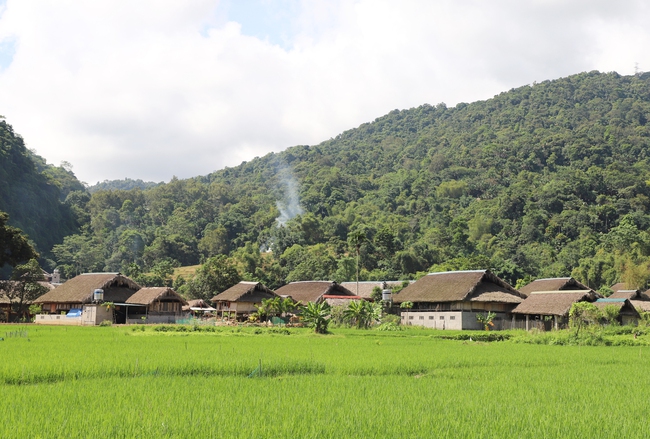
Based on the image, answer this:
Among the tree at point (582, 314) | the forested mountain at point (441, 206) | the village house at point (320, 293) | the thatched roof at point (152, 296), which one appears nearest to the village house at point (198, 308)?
the thatched roof at point (152, 296)

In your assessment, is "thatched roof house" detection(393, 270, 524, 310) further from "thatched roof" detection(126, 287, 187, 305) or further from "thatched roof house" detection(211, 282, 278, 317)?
"thatched roof" detection(126, 287, 187, 305)

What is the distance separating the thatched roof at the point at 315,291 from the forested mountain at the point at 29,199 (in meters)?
39.7

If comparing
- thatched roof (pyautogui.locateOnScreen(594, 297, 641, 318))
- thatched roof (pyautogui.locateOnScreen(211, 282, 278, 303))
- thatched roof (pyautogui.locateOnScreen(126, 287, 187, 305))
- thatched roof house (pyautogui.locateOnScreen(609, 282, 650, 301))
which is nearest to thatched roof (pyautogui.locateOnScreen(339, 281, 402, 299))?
thatched roof (pyautogui.locateOnScreen(211, 282, 278, 303))

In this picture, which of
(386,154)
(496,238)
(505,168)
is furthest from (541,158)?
(386,154)

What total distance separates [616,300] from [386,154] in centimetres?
8327

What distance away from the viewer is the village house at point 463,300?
115 feet

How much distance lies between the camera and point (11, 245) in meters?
33.2

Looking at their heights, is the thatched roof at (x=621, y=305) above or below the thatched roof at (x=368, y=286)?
below

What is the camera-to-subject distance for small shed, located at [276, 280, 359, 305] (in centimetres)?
4178

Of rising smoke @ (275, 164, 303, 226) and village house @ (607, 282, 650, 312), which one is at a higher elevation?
rising smoke @ (275, 164, 303, 226)

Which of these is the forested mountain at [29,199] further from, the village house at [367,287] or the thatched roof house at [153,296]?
the village house at [367,287]

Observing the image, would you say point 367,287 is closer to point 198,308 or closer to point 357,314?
point 198,308

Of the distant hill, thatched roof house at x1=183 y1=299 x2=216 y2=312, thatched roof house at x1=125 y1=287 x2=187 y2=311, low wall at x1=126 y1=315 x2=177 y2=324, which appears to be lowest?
low wall at x1=126 y1=315 x2=177 y2=324

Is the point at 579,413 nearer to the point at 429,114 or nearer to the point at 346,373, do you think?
the point at 346,373
